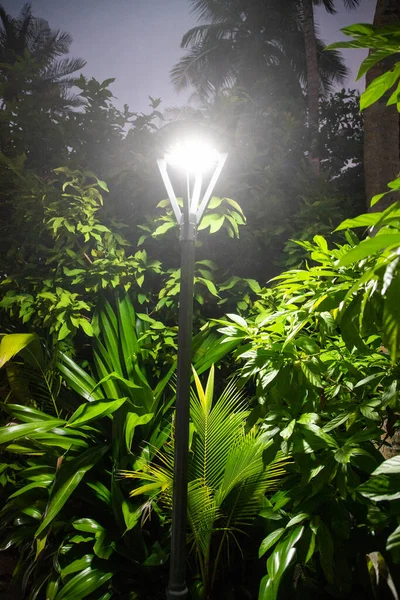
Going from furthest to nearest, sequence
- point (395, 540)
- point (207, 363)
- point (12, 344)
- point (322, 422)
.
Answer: point (207, 363) → point (12, 344) → point (322, 422) → point (395, 540)

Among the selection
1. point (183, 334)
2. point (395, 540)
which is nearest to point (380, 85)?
point (395, 540)

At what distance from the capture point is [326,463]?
140cm

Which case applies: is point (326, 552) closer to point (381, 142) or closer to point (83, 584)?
point (83, 584)

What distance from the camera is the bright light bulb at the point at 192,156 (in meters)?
1.78

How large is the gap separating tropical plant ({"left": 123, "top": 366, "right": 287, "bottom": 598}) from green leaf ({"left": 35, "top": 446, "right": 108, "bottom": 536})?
21 cm

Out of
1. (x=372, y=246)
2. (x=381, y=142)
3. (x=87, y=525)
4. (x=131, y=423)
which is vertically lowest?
(x=87, y=525)

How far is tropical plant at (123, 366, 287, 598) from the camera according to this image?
6.64 feet

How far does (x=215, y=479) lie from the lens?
85.4 inches

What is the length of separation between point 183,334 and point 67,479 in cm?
105

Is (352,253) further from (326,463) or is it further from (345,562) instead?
(345,562)

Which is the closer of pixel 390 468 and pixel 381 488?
pixel 390 468

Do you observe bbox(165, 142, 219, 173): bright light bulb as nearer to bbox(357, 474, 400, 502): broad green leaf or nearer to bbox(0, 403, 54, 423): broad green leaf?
bbox(357, 474, 400, 502): broad green leaf

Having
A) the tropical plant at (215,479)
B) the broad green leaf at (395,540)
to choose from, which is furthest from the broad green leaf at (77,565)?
the broad green leaf at (395,540)

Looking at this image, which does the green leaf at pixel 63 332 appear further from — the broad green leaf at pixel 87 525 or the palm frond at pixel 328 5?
the palm frond at pixel 328 5
